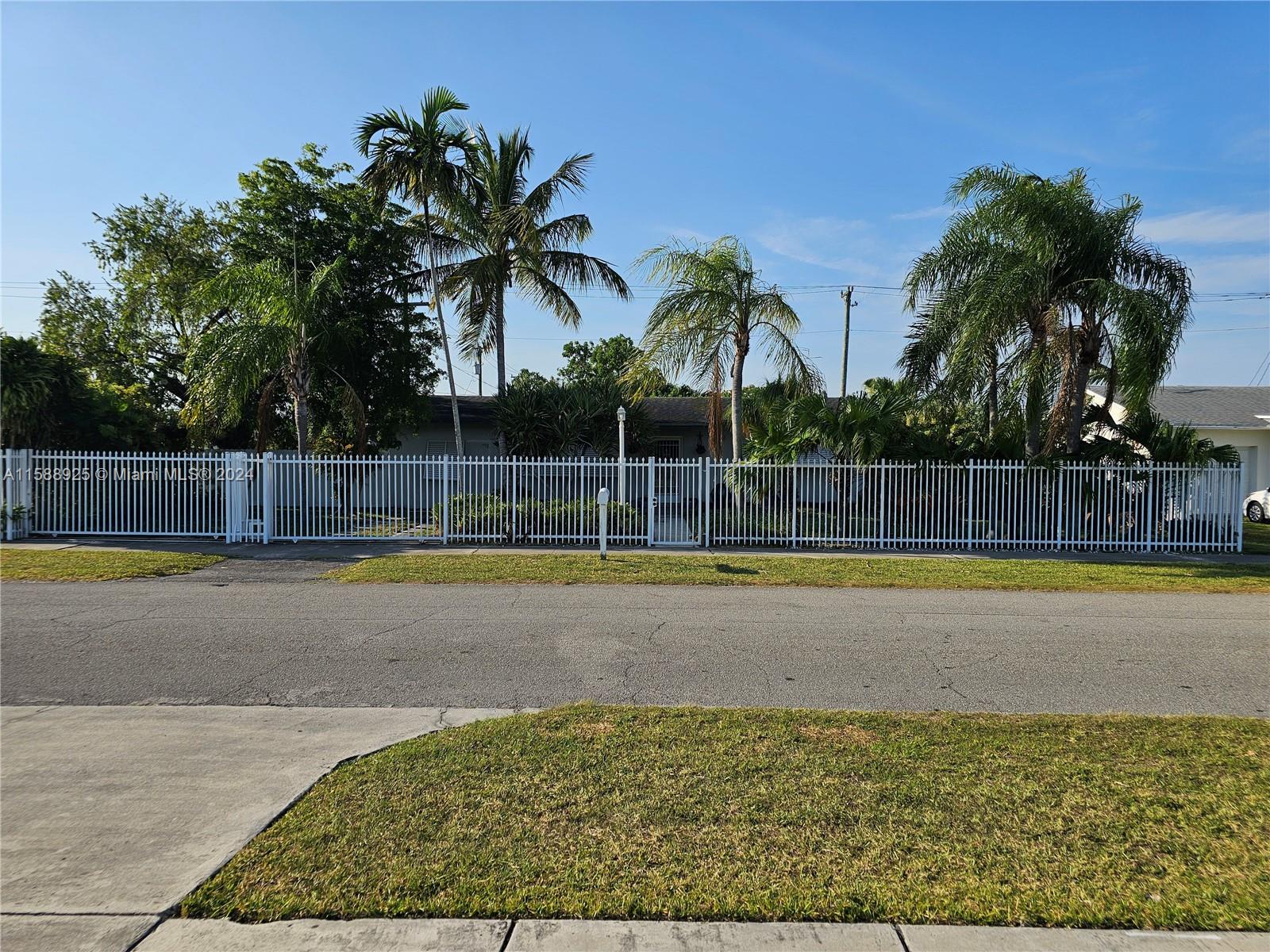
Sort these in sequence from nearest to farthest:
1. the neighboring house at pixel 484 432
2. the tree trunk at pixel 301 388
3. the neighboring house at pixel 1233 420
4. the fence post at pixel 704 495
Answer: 1. the fence post at pixel 704 495
2. the tree trunk at pixel 301 388
3. the neighboring house at pixel 1233 420
4. the neighboring house at pixel 484 432

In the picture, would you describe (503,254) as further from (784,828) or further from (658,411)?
(784,828)

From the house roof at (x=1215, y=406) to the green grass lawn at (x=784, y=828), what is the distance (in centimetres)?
2381

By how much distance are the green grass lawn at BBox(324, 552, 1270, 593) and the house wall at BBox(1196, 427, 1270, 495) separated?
597 inches

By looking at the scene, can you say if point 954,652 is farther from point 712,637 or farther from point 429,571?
point 429,571

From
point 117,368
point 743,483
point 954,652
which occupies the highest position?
point 117,368

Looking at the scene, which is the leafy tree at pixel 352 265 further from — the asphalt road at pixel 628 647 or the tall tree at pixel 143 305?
the asphalt road at pixel 628 647

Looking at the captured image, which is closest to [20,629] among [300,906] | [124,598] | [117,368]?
[124,598]

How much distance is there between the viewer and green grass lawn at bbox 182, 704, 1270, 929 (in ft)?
10.5

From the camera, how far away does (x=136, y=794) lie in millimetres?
4273

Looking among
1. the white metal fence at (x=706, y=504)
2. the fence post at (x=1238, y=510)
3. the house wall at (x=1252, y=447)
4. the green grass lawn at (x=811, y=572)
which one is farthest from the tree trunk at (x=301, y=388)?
the house wall at (x=1252, y=447)

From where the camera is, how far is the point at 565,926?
10.1 feet

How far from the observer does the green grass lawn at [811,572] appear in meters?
11.7

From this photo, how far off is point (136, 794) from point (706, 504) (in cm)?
1222

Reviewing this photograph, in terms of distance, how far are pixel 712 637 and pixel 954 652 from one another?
88.5 inches
